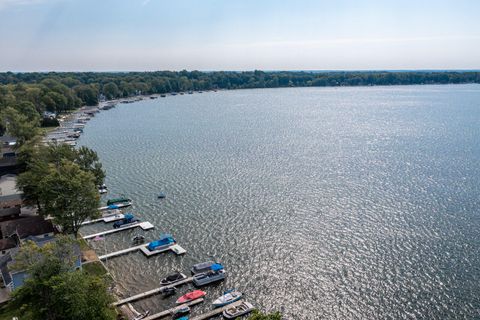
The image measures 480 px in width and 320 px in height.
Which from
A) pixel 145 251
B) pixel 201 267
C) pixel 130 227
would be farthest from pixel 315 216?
pixel 130 227

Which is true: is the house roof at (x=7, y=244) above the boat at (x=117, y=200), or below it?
above

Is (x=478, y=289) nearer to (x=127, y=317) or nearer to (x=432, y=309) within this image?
(x=432, y=309)

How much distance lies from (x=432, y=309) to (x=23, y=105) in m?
136

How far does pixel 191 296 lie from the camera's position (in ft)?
132

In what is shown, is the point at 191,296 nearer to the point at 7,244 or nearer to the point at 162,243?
the point at 162,243

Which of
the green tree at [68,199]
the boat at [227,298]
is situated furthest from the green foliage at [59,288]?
the green tree at [68,199]

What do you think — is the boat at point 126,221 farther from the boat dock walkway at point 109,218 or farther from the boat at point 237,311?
the boat at point 237,311

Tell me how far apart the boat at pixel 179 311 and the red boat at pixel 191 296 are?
58.3 inches

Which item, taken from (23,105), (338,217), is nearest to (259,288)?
(338,217)

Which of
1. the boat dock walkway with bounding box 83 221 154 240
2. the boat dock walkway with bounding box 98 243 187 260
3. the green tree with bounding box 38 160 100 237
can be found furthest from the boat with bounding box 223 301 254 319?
the boat dock walkway with bounding box 83 221 154 240

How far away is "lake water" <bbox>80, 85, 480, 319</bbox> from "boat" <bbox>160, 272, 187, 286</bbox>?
1.37 meters

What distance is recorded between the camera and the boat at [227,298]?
38.9m

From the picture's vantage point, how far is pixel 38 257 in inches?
1326

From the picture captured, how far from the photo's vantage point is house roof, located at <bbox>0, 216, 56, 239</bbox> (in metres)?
47.0
